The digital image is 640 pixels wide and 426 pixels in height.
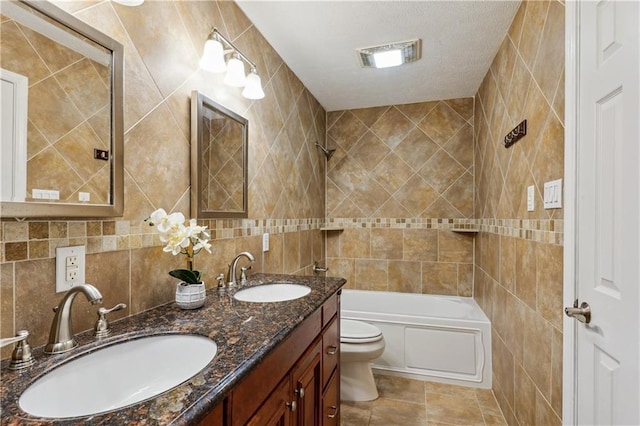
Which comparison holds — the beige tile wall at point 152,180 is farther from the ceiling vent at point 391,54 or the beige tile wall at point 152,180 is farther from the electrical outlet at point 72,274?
the ceiling vent at point 391,54

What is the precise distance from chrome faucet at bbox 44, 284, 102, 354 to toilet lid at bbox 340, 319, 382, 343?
5.65 feet

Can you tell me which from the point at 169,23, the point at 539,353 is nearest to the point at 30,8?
the point at 169,23

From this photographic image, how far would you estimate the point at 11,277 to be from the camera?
2.55 feet

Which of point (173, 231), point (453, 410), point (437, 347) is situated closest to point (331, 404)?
point (453, 410)

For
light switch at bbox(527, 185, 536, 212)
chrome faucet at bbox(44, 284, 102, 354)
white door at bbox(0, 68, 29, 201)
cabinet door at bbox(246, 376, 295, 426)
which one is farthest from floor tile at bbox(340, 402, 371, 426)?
white door at bbox(0, 68, 29, 201)

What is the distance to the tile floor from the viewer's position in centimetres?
203

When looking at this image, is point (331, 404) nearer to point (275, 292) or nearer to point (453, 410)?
point (275, 292)

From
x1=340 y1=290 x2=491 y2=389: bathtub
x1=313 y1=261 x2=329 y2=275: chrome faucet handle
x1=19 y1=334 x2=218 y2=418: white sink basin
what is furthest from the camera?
x1=313 y1=261 x2=329 y2=275: chrome faucet handle

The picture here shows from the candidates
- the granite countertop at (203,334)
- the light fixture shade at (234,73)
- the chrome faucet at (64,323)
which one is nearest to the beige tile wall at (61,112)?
the chrome faucet at (64,323)

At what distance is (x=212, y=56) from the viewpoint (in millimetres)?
1414

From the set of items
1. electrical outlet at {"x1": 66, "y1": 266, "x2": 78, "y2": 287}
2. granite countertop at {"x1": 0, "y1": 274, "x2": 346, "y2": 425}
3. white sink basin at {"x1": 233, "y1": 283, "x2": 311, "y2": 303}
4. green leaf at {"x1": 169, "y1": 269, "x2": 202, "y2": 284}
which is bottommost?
white sink basin at {"x1": 233, "y1": 283, "x2": 311, "y2": 303}

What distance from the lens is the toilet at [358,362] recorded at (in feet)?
7.26

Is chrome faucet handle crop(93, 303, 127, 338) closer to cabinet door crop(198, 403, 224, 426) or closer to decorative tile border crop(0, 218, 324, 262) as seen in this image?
decorative tile border crop(0, 218, 324, 262)
